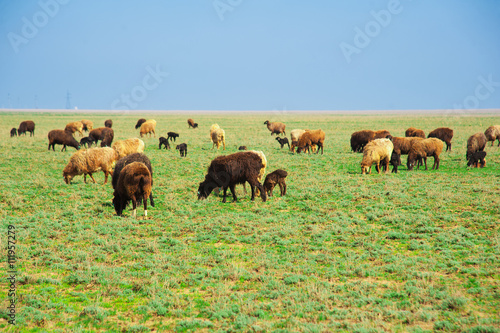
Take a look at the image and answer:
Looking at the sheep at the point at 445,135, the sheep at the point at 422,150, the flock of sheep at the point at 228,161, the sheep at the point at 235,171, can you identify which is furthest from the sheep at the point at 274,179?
the sheep at the point at 445,135

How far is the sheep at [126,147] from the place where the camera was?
18766 millimetres

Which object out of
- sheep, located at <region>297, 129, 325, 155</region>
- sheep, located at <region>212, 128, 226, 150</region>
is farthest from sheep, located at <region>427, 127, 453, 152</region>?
sheep, located at <region>212, 128, 226, 150</region>

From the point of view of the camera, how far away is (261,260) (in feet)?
25.9

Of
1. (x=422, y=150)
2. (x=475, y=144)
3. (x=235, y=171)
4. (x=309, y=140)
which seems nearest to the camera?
(x=235, y=171)

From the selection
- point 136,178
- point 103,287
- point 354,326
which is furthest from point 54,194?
point 354,326

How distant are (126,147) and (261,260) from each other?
13.6 m

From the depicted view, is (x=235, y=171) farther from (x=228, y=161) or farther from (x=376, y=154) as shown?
(x=376, y=154)

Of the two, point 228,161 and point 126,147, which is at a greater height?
point 126,147

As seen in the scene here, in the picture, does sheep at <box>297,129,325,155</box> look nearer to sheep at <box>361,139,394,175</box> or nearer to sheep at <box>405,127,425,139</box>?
sheep at <box>405,127,425,139</box>

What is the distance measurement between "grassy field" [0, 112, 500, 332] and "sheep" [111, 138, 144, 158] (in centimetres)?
389

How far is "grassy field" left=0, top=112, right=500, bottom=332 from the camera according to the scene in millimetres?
5672

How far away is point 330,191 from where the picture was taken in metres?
14.8

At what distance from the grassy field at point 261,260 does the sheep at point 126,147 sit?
3.89 m

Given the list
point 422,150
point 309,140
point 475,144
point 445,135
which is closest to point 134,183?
point 422,150
